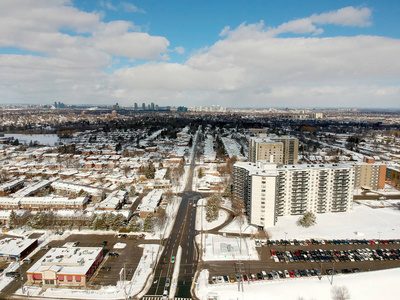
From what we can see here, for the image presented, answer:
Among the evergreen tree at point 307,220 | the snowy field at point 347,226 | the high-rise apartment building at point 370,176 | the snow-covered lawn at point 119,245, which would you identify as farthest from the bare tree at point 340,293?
the high-rise apartment building at point 370,176

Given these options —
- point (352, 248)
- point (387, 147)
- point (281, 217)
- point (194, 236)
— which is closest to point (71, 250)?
point (194, 236)

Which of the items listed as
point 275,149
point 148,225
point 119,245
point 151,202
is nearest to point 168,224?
point 148,225

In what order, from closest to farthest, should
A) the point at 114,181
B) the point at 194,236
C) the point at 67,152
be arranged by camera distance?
the point at 194,236 < the point at 114,181 < the point at 67,152

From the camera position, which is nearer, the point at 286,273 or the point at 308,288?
the point at 308,288

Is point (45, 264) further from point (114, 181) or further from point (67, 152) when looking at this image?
point (67, 152)

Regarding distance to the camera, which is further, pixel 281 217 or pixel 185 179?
pixel 185 179

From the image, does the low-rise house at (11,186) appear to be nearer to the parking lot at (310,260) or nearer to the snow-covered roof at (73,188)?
the snow-covered roof at (73,188)

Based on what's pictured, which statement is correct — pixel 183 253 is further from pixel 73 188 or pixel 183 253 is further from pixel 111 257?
pixel 73 188

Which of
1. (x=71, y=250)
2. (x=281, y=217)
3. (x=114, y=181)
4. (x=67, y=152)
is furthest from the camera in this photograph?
(x=67, y=152)
